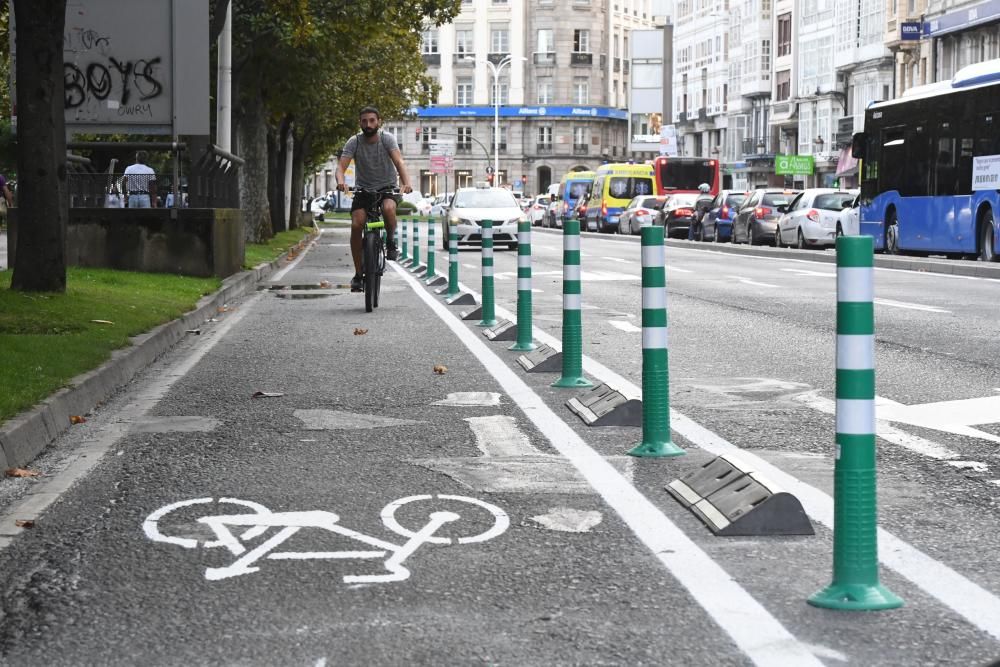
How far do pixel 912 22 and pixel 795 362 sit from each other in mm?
58836

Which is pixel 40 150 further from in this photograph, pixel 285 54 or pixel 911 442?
pixel 285 54

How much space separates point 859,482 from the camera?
4.92 meters

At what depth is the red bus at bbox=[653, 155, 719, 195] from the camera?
6981 centimetres

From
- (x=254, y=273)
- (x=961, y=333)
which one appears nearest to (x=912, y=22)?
(x=254, y=273)

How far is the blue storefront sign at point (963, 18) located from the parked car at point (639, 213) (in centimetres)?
1242

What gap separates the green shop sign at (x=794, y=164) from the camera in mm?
84812

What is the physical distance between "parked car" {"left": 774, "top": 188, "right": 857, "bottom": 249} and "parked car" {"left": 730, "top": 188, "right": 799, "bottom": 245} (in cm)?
179

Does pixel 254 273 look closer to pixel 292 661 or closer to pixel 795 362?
pixel 795 362

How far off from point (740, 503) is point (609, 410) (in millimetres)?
2892

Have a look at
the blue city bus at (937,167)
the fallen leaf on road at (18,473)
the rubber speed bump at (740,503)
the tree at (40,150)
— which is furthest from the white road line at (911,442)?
the blue city bus at (937,167)

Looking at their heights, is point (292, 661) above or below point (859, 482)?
below

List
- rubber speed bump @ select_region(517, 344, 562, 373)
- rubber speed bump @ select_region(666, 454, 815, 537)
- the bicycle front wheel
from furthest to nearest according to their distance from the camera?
1. the bicycle front wheel
2. rubber speed bump @ select_region(517, 344, 562, 373)
3. rubber speed bump @ select_region(666, 454, 815, 537)

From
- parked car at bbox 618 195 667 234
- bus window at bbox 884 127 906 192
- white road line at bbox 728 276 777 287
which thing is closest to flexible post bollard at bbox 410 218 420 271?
white road line at bbox 728 276 777 287

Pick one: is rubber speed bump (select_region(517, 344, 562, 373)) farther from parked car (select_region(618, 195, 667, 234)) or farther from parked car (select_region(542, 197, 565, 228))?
parked car (select_region(542, 197, 565, 228))
